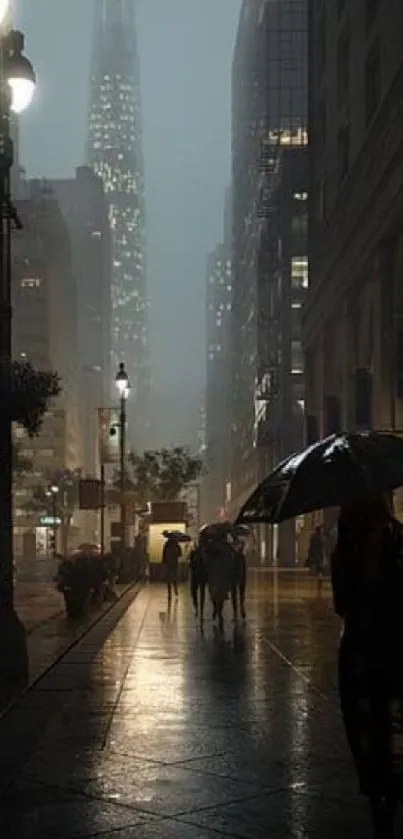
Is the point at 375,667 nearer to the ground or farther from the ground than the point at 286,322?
nearer to the ground

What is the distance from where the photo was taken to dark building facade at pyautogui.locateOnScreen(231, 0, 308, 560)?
10712 cm

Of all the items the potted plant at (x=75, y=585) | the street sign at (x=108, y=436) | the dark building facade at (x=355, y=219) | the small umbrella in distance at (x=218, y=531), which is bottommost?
the potted plant at (x=75, y=585)

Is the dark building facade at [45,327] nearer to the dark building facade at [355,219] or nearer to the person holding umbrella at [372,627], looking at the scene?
the dark building facade at [355,219]

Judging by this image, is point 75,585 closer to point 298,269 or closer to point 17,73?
point 17,73

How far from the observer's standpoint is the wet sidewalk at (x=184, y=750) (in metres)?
7.23

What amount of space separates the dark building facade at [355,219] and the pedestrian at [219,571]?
15.1 meters

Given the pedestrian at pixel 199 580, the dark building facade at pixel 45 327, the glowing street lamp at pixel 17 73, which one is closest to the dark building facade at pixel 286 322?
the dark building facade at pixel 45 327

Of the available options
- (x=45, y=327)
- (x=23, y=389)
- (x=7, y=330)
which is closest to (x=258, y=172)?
(x=45, y=327)

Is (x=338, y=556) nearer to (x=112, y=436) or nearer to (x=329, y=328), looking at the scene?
(x=112, y=436)

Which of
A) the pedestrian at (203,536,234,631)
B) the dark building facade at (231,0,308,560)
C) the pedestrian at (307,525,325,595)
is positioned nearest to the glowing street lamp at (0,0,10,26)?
the pedestrian at (203,536,234,631)

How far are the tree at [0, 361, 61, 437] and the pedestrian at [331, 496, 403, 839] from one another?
6713 mm

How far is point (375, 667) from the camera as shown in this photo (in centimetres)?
633

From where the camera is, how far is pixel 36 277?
15700 centimetres

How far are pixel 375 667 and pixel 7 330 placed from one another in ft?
26.8
